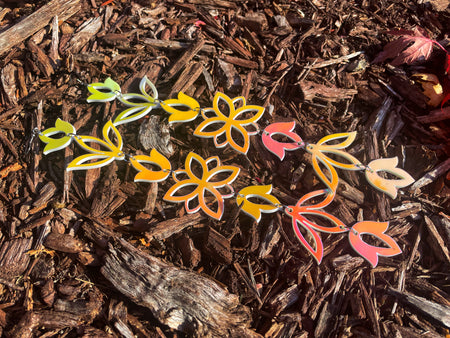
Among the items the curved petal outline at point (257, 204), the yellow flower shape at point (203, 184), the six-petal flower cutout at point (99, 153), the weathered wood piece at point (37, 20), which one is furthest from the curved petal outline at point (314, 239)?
the weathered wood piece at point (37, 20)

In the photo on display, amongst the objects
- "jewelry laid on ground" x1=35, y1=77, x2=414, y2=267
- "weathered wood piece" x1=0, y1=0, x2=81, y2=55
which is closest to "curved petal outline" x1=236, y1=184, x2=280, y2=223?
"jewelry laid on ground" x1=35, y1=77, x2=414, y2=267

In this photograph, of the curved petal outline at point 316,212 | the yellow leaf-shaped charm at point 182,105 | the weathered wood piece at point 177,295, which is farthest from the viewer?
the yellow leaf-shaped charm at point 182,105

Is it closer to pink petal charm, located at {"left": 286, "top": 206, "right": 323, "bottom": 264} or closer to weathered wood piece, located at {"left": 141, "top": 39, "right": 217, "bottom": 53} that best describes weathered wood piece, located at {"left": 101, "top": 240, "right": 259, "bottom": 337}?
pink petal charm, located at {"left": 286, "top": 206, "right": 323, "bottom": 264}

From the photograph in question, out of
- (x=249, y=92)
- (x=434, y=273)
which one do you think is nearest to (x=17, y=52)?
(x=249, y=92)

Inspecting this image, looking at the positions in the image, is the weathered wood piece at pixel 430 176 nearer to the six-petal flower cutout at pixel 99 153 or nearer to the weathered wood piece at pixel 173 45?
the weathered wood piece at pixel 173 45

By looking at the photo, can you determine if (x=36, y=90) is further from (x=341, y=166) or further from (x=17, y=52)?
(x=341, y=166)

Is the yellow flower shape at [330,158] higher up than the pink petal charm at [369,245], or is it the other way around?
the yellow flower shape at [330,158]
